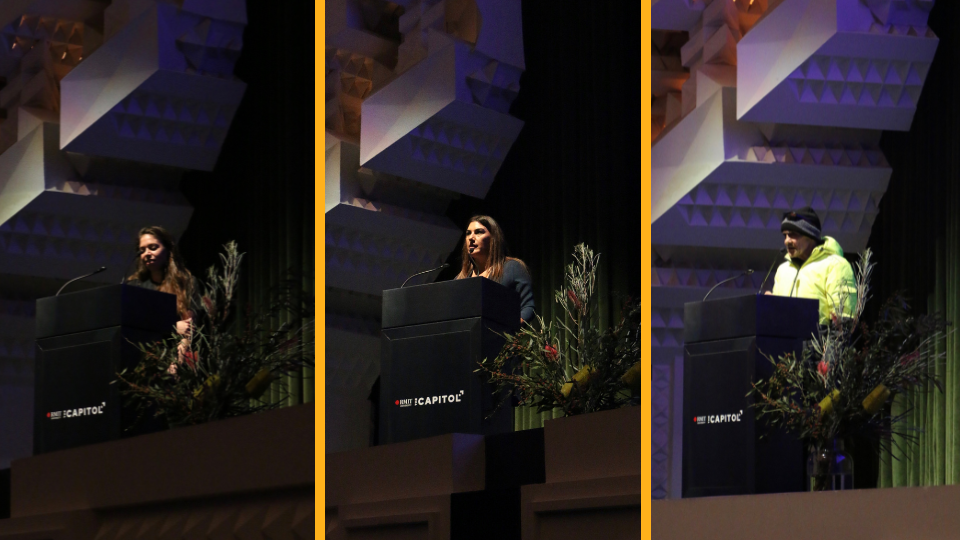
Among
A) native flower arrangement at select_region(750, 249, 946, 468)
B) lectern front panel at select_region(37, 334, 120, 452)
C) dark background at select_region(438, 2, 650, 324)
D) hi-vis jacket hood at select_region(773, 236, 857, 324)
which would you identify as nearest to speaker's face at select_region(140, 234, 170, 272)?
lectern front panel at select_region(37, 334, 120, 452)

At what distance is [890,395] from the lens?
10.6 feet

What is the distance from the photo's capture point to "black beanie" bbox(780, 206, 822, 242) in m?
3.57

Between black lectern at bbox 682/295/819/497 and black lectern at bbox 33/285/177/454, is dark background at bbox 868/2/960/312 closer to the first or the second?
black lectern at bbox 682/295/819/497

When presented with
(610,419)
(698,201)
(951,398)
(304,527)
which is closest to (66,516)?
(304,527)

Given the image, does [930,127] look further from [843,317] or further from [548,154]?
[548,154]

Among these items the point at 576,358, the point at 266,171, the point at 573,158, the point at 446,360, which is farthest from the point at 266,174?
the point at 576,358

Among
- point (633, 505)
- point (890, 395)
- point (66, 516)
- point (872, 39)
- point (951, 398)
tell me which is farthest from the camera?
point (872, 39)

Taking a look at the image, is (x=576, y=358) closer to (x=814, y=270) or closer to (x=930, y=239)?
(x=814, y=270)

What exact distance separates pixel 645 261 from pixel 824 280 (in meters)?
0.73

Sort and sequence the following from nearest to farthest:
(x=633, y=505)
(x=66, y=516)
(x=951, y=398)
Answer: (x=633, y=505)
(x=66, y=516)
(x=951, y=398)

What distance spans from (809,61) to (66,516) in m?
2.82

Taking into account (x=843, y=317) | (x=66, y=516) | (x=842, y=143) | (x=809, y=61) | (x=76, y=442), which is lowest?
(x=66, y=516)

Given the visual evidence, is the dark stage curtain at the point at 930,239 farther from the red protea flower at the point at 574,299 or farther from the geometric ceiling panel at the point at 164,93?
the geometric ceiling panel at the point at 164,93

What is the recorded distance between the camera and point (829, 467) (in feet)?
10.1
